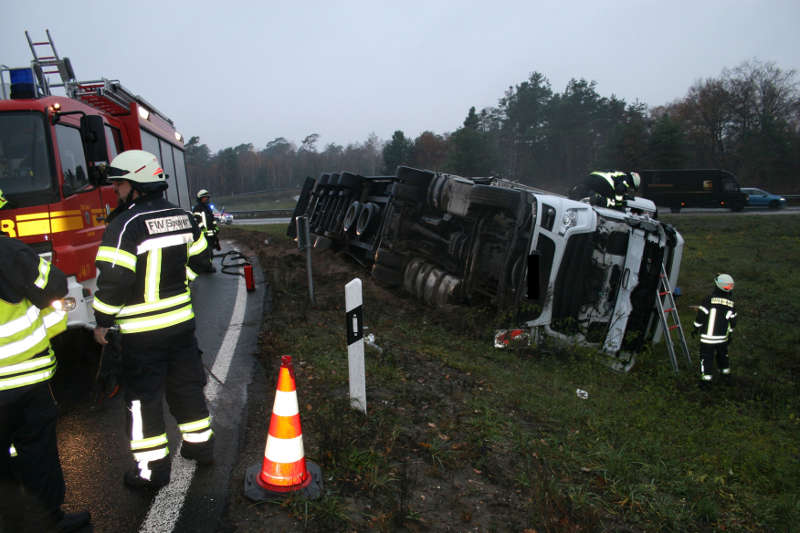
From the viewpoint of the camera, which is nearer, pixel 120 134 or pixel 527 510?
pixel 527 510

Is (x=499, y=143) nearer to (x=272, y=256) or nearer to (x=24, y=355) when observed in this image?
(x=272, y=256)

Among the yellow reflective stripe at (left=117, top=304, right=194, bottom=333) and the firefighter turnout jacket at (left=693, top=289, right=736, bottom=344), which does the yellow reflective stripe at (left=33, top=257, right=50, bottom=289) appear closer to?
the yellow reflective stripe at (left=117, top=304, right=194, bottom=333)

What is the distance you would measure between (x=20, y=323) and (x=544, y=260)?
5236 millimetres

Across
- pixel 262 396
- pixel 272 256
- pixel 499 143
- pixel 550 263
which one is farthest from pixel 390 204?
pixel 499 143

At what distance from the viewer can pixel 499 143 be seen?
5934 centimetres

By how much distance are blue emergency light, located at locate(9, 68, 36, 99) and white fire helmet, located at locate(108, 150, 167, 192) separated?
3.29 m

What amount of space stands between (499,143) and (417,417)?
58.4 meters

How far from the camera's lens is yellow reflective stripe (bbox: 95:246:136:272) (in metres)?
2.88

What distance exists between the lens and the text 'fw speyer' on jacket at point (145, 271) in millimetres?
2896

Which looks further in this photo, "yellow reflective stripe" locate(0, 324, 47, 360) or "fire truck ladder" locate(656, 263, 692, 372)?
"fire truck ladder" locate(656, 263, 692, 372)

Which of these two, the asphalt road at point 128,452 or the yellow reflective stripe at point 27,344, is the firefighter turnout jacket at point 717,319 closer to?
the asphalt road at point 128,452

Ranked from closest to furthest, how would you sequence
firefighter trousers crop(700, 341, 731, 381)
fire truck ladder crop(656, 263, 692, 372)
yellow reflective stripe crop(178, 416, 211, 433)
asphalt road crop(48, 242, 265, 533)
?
asphalt road crop(48, 242, 265, 533)
yellow reflective stripe crop(178, 416, 211, 433)
firefighter trousers crop(700, 341, 731, 381)
fire truck ladder crop(656, 263, 692, 372)

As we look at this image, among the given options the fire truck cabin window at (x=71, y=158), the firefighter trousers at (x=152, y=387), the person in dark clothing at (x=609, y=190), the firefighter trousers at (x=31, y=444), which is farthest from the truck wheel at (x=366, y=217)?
the firefighter trousers at (x=31, y=444)

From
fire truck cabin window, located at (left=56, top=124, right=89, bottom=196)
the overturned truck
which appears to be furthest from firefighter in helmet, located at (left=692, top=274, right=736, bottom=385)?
fire truck cabin window, located at (left=56, top=124, right=89, bottom=196)
